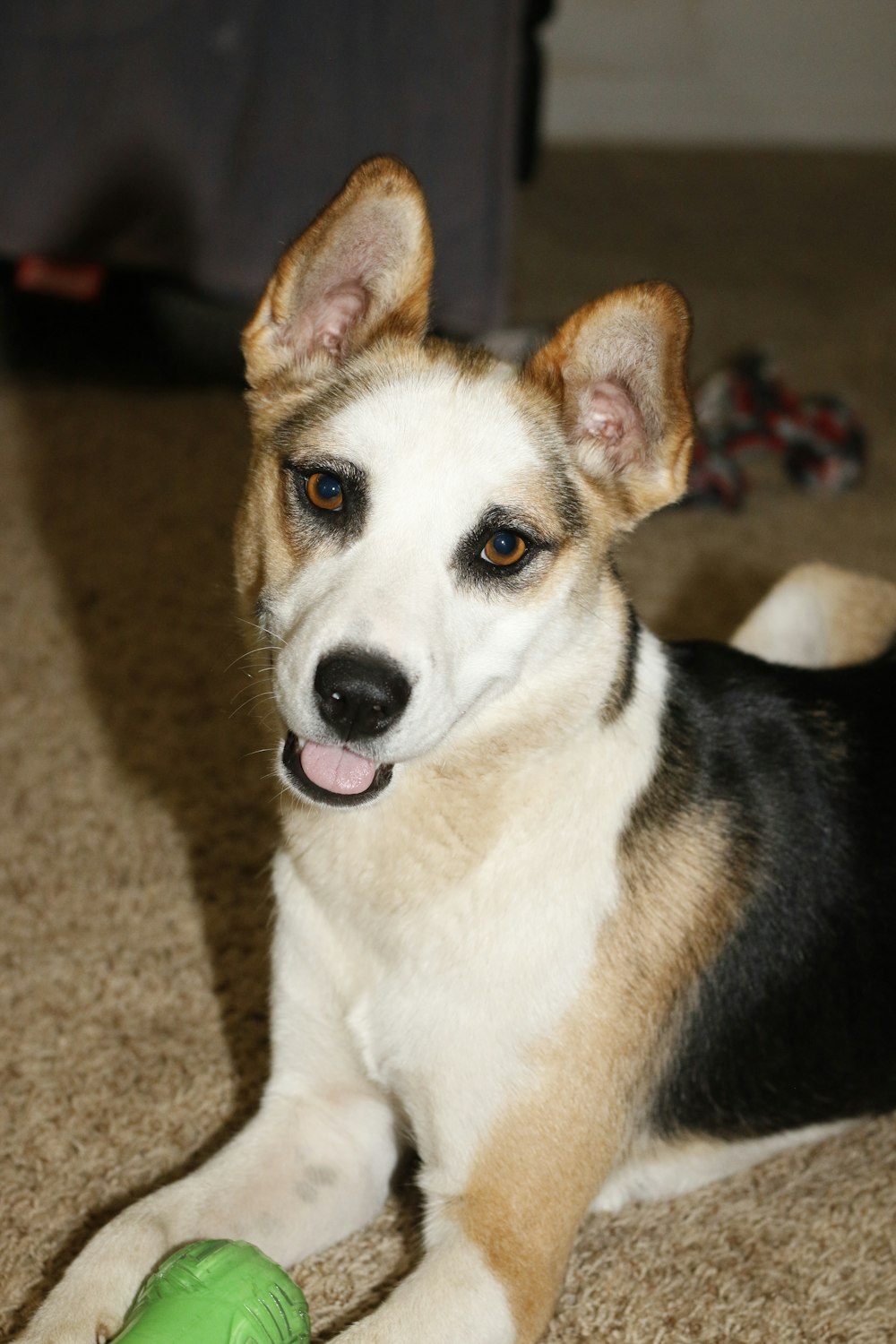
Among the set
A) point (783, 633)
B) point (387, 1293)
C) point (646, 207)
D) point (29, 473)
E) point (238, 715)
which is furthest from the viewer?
point (646, 207)

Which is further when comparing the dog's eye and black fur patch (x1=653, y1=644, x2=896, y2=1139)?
black fur patch (x1=653, y1=644, x2=896, y2=1139)

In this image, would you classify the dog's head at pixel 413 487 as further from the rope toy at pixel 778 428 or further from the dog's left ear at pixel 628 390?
the rope toy at pixel 778 428

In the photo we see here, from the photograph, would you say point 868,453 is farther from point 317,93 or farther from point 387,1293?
point 387,1293

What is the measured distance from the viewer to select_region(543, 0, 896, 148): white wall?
9.25m

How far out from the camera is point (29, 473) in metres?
4.57

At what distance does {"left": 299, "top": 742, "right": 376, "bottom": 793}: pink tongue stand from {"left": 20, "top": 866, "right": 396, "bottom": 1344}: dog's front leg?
36cm

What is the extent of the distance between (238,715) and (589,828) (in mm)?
1480

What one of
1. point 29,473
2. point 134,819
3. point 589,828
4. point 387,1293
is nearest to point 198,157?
point 29,473

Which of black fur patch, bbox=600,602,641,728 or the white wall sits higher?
black fur patch, bbox=600,602,641,728

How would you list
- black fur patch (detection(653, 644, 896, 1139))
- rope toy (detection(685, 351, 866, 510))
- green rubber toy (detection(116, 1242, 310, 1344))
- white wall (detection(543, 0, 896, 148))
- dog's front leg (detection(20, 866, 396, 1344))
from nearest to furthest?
green rubber toy (detection(116, 1242, 310, 1344))
dog's front leg (detection(20, 866, 396, 1344))
black fur patch (detection(653, 644, 896, 1139))
rope toy (detection(685, 351, 866, 510))
white wall (detection(543, 0, 896, 148))

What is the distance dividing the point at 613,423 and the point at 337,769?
70 cm

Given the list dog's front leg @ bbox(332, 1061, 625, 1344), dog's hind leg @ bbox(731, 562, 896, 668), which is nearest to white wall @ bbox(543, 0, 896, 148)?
dog's hind leg @ bbox(731, 562, 896, 668)

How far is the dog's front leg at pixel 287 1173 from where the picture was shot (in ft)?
6.33

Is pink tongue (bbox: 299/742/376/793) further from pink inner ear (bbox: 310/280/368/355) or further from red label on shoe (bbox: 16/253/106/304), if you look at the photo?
red label on shoe (bbox: 16/253/106/304)
